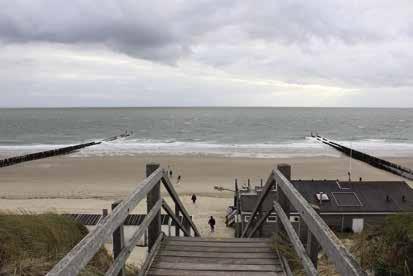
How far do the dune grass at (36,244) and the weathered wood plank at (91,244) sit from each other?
1.52 meters

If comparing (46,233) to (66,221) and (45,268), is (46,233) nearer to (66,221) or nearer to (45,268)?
(66,221)

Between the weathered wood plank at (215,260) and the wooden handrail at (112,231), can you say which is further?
the weathered wood plank at (215,260)

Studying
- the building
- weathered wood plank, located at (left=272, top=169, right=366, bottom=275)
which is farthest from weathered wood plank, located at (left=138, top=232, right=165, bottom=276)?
the building

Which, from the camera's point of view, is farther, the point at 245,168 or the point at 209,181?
the point at 245,168

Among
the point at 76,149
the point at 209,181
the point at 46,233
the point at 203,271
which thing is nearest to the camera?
the point at 203,271

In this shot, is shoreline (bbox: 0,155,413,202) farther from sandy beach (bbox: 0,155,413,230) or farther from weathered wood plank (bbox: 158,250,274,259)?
weathered wood plank (bbox: 158,250,274,259)

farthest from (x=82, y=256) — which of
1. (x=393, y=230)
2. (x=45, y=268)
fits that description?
(x=393, y=230)

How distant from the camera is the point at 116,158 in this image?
41969 mm

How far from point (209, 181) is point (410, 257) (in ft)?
84.3

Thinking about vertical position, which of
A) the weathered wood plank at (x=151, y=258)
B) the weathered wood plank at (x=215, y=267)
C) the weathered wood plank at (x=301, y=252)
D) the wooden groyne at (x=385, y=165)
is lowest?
the wooden groyne at (x=385, y=165)

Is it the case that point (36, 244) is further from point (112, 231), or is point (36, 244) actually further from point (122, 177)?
point (122, 177)

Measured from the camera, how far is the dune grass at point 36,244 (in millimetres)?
4012

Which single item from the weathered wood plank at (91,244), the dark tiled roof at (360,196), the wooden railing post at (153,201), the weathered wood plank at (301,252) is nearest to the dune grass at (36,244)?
the wooden railing post at (153,201)

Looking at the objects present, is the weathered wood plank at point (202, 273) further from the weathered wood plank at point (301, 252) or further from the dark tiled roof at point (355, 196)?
the dark tiled roof at point (355, 196)
